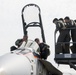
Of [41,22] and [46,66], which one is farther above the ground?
[41,22]

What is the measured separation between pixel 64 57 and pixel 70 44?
710 millimetres

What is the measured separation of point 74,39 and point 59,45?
0.79 m

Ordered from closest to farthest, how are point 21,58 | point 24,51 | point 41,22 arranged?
point 21,58 → point 24,51 → point 41,22

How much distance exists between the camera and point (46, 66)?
1188 centimetres

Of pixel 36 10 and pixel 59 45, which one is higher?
pixel 36 10

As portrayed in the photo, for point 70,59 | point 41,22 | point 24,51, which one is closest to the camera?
point 24,51

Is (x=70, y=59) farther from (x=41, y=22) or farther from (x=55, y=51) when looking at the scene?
(x=41, y=22)

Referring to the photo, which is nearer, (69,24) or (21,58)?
(21,58)

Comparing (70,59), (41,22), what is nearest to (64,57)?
(70,59)

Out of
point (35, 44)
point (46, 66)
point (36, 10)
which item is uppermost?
point (36, 10)

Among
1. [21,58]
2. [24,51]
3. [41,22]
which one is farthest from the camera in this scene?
[41,22]

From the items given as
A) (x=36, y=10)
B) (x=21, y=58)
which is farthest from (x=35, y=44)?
(x=36, y=10)

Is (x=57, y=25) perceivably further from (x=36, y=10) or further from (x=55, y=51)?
(x=36, y=10)

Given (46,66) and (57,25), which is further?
(57,25)
